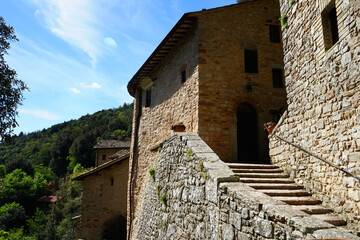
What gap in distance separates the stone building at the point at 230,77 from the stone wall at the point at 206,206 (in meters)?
2.01

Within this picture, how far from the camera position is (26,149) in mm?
81312

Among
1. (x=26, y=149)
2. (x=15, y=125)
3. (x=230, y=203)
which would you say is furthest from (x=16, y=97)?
(x=26, y=149)

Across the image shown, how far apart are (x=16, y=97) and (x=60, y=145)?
2173 inches

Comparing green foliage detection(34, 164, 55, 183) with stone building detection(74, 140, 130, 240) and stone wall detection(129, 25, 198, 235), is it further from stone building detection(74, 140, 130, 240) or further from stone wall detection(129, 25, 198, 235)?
stone wall detection(129, 25, 198, 235)

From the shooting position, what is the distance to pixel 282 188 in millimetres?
5551

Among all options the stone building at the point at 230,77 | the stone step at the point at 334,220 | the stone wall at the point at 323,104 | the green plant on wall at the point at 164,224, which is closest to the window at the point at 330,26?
the stone wall at the point at 323,104

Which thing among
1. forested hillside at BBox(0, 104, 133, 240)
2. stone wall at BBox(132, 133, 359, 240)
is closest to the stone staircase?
stone wall at BBox(132, 133, 359, 240)

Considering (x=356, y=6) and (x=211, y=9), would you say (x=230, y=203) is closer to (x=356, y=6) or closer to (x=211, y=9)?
(x=356, y=6)

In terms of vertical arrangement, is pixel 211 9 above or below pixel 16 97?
above

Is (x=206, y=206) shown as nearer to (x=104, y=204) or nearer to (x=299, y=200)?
(x=299, y=200)

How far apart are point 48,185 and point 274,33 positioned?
48.3m

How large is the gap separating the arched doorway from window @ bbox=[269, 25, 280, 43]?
3012 mm

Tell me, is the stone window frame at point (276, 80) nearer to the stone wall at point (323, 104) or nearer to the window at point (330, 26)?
the stone wall at point (323, 104)

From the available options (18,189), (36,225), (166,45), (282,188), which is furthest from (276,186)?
(18,189)
